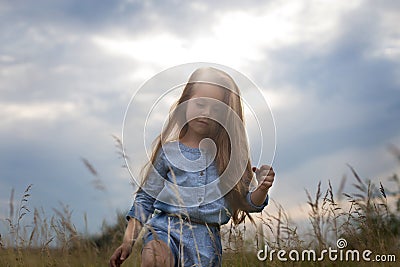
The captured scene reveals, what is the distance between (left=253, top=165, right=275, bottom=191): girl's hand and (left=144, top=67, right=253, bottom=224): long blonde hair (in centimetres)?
24

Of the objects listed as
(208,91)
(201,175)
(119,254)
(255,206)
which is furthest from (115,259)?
(208,91)

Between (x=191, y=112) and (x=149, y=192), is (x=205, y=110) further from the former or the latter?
(x=149, y=192)

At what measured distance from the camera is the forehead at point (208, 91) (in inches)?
142

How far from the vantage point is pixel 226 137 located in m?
3.71

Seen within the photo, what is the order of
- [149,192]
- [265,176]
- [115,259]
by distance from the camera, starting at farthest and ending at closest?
[149,192] → [265,176] → [115,259]

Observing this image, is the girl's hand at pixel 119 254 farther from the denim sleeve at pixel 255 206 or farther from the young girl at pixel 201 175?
the denim sleeve at pixel 255 206

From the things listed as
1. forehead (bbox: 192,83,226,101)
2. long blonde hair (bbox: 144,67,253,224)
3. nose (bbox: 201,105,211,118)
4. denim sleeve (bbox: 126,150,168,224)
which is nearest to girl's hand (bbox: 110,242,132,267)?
denim sleeve (bbox: 126,150,168,224)

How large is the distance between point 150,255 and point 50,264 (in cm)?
136

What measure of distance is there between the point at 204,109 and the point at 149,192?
642 millimetres

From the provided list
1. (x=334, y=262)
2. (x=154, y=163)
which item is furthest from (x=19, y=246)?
(x=334, y=262)

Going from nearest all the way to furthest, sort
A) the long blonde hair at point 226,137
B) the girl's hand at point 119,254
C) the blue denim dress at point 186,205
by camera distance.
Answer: the girl's hand at point 119,254
the blue denim dress at point 186,205
the long blonde hair at point 226,137

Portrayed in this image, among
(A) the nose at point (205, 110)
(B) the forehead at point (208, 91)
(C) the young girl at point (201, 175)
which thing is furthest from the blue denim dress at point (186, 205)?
(B) the forehead at point (208, 91)

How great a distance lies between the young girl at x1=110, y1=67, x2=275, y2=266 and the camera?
3.41 metres

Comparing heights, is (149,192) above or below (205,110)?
below
